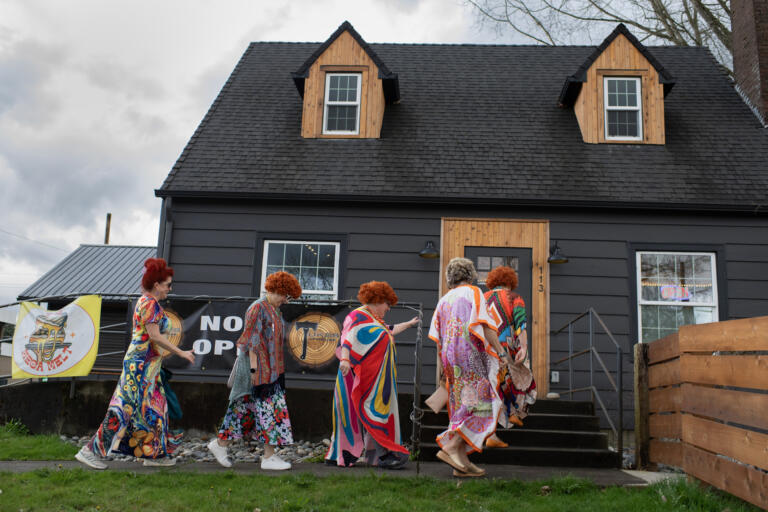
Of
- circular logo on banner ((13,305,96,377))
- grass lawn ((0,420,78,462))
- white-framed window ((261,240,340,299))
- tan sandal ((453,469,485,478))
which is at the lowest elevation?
grass lawn ((0,420,78,462))

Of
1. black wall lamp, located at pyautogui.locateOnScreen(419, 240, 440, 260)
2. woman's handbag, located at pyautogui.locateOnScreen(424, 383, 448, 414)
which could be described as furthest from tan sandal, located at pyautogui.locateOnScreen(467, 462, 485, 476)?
black wall lamp, located at pyautogui.locateOnScreen(419, 240, 440, 260)

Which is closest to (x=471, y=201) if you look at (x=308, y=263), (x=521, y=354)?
(x=308, y=263)

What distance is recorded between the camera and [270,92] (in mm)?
11344

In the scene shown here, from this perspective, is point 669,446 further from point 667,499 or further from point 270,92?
point 270,92

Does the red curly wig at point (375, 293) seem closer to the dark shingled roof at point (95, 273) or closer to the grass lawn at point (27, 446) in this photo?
the grass lawn at point (27, 446)

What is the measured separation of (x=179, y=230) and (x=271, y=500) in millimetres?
5918

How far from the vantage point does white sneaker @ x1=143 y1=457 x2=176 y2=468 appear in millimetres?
5355

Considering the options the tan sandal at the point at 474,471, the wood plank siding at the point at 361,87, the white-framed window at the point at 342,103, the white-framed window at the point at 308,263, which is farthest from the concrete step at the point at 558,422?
the white-framed window at the point at 342,103

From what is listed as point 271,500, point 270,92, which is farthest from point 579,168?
point 271,500

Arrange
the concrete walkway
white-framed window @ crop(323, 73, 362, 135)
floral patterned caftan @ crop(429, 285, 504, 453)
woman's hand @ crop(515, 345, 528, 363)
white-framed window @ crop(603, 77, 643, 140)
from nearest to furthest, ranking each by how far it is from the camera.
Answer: floral patterned caftan @ crop(429, 285, 504, 453), the concrete walkway, woman's hand @ crop(515, 345, 528, 363), white-framed window @ crop(603, 77, 643, 140), white-framed window @ crop(323, 73, 362, 135)

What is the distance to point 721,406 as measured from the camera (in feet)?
14.0

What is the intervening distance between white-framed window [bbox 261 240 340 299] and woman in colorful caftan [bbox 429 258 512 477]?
13.5ft

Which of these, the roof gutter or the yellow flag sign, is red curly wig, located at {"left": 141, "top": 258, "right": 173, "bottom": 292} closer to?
the yellow flag sign

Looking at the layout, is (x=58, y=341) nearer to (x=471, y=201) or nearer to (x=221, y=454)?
(x=221, y=454)
